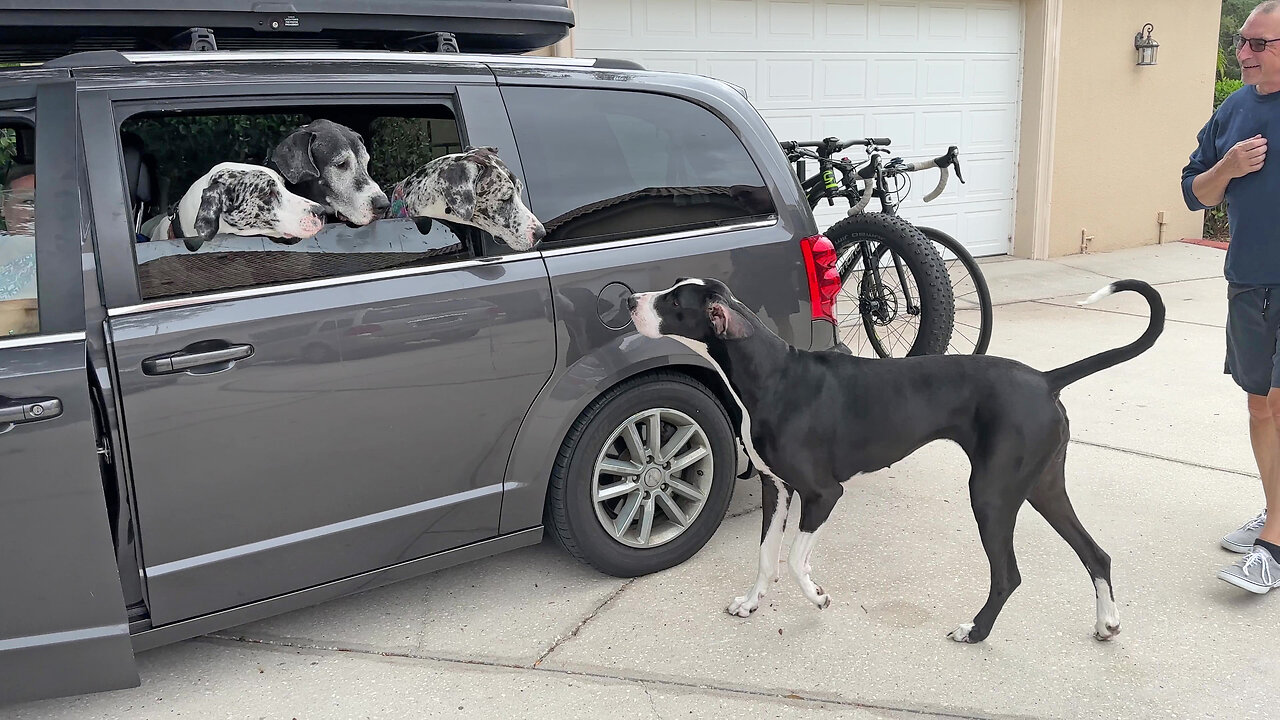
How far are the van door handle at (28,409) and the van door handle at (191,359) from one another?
223 mm

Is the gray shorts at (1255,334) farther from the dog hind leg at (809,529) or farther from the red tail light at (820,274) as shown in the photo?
the dog hind leg at (809,529)

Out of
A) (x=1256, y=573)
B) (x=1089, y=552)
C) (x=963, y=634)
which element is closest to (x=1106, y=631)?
(x=1089, y=552)

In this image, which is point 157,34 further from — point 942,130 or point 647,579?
point 942,130

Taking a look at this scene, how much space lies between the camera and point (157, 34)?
3.22 m

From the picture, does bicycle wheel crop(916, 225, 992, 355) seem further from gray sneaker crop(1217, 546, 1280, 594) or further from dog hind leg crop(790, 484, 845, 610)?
dog hind leg crop(790, 484, 845, 610)

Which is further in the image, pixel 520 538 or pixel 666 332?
pixel 520 538

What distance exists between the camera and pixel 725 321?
2979mm

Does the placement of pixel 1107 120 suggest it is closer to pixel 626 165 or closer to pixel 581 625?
pixel 626 165

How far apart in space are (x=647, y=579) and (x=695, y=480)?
0.41 metres

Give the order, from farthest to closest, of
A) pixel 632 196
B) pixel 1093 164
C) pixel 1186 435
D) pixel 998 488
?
pixel 1093 164
pixel 1186 435
pixel 632 196
pixel 998 488

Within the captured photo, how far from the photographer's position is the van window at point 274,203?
9.06 feet

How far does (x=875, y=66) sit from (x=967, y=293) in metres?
3.56

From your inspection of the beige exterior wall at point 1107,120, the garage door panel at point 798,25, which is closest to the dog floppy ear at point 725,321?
the garage door panel at point 798,25

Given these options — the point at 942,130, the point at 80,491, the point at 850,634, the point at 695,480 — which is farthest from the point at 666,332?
the point at 942,130
